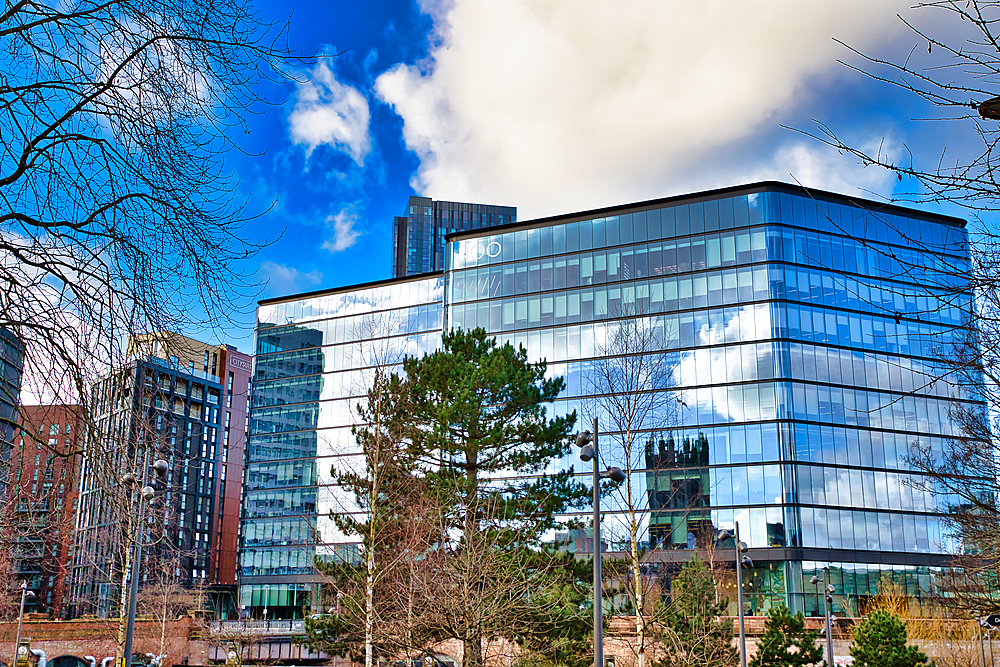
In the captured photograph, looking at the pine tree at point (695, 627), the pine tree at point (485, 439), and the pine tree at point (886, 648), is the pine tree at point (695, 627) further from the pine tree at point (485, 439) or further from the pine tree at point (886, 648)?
the pine tree at point (886, 648)

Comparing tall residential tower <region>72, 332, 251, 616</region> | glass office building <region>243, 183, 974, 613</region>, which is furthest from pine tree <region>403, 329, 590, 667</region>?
glass office building <region>243, 183, 974, 613</region>

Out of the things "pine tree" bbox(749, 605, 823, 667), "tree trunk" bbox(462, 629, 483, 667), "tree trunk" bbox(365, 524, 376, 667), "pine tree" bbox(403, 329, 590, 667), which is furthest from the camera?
"pine tree" bbox(749, 605, 823, 667)

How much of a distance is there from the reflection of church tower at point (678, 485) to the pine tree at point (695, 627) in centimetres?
2948

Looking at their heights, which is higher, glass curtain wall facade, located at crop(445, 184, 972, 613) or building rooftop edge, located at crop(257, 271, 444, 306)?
building rooftop edge, located at crop(257, 271, 444, 306)

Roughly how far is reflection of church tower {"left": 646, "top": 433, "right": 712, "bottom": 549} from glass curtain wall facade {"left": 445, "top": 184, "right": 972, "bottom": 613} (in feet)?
0.44

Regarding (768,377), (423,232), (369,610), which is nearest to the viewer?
(369,610)

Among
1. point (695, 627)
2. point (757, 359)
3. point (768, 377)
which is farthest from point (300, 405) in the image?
point (695, 627)

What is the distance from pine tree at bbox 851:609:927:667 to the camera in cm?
2655

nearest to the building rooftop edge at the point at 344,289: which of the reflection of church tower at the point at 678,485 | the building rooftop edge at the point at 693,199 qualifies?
the building rooftop edge at the point at 693,199

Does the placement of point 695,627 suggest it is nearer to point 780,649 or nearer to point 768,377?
point 780,649

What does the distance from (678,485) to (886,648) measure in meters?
31.6

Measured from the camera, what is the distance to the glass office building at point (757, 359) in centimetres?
5584

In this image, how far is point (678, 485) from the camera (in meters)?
58.5

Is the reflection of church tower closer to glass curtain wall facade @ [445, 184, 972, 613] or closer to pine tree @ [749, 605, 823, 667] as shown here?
glass curtain wall facade @ [445, 184, 972, 613]
